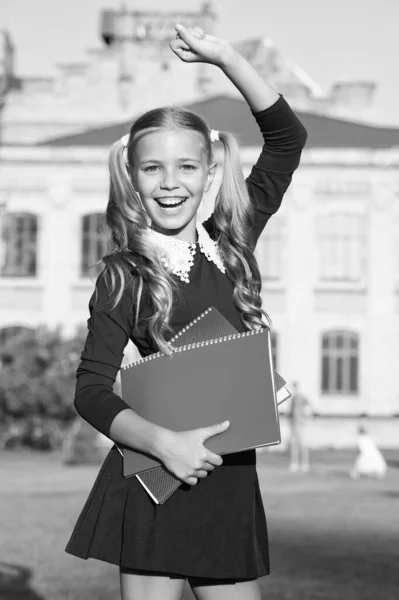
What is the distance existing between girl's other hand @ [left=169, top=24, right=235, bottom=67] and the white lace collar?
20.8 inches

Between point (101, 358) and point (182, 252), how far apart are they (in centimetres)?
43

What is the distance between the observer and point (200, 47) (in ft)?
11.1

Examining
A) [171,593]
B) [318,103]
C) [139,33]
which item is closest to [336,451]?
[318,103]

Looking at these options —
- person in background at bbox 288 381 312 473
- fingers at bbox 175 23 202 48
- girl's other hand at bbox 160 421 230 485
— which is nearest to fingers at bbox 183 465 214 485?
girl's other hand at bbox 160 421 230 485

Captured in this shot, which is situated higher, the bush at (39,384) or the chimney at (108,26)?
the chimney at (108,26)

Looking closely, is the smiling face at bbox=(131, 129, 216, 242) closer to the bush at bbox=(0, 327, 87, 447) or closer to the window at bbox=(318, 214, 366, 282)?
the bush at bbox=(0, 327, 87, 447)

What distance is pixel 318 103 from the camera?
4850 cm

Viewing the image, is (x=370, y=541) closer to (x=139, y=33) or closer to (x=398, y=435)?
(x=398, y=435)

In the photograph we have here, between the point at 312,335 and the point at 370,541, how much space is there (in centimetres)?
2681

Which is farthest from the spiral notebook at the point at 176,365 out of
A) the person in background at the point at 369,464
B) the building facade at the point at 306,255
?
the building facade at the point at 306,255

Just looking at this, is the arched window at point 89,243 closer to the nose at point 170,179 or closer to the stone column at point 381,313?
the stone column at point 381,313

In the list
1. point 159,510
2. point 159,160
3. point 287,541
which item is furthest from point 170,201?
point 287,541

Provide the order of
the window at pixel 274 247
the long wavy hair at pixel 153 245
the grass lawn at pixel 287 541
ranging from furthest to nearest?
the window at pixel 274 247, the grass lawn at pixel 287 541, the long wavy hair at pixel 153 245

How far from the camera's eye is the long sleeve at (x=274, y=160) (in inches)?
146
